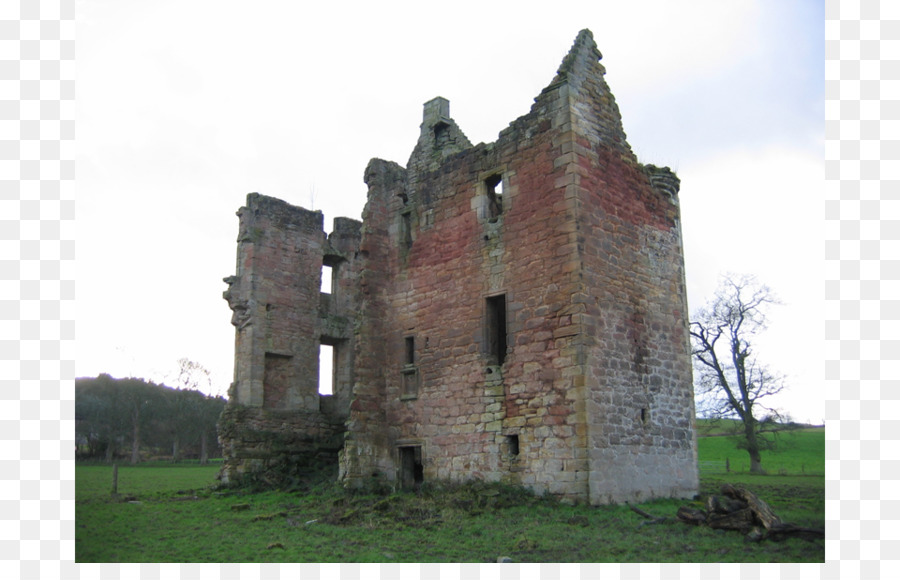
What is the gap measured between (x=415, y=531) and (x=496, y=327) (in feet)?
16.2

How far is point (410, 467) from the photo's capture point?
50.8ft

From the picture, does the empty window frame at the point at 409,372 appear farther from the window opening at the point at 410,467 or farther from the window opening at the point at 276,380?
the window opening at the point at 276,380

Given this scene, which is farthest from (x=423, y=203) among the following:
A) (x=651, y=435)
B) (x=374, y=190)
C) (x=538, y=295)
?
(x=651, y=435)

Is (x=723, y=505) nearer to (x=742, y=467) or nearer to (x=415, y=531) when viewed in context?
(x=415, y=531)

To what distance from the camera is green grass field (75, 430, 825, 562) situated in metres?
8.72

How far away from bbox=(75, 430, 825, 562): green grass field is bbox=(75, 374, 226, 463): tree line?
40.0ft

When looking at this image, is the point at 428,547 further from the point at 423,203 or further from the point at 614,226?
the point at 423,203

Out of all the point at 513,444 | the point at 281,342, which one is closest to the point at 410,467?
the point at 513,444

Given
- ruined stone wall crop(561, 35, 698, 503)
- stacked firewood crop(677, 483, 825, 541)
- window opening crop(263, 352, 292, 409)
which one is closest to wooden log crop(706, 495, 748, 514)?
stacked firewood crop(677, 483, 825, 541)

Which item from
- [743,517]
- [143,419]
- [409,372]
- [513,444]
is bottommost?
[143,419]

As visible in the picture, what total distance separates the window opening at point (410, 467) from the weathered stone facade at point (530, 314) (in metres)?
0.03

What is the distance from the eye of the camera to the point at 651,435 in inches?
533

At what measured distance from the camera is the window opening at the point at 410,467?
15359 millimetres

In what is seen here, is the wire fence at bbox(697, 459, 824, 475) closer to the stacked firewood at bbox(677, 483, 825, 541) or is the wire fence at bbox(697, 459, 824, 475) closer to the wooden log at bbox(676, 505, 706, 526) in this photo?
the wooden log at bbox(676, 505, 706, 526)
